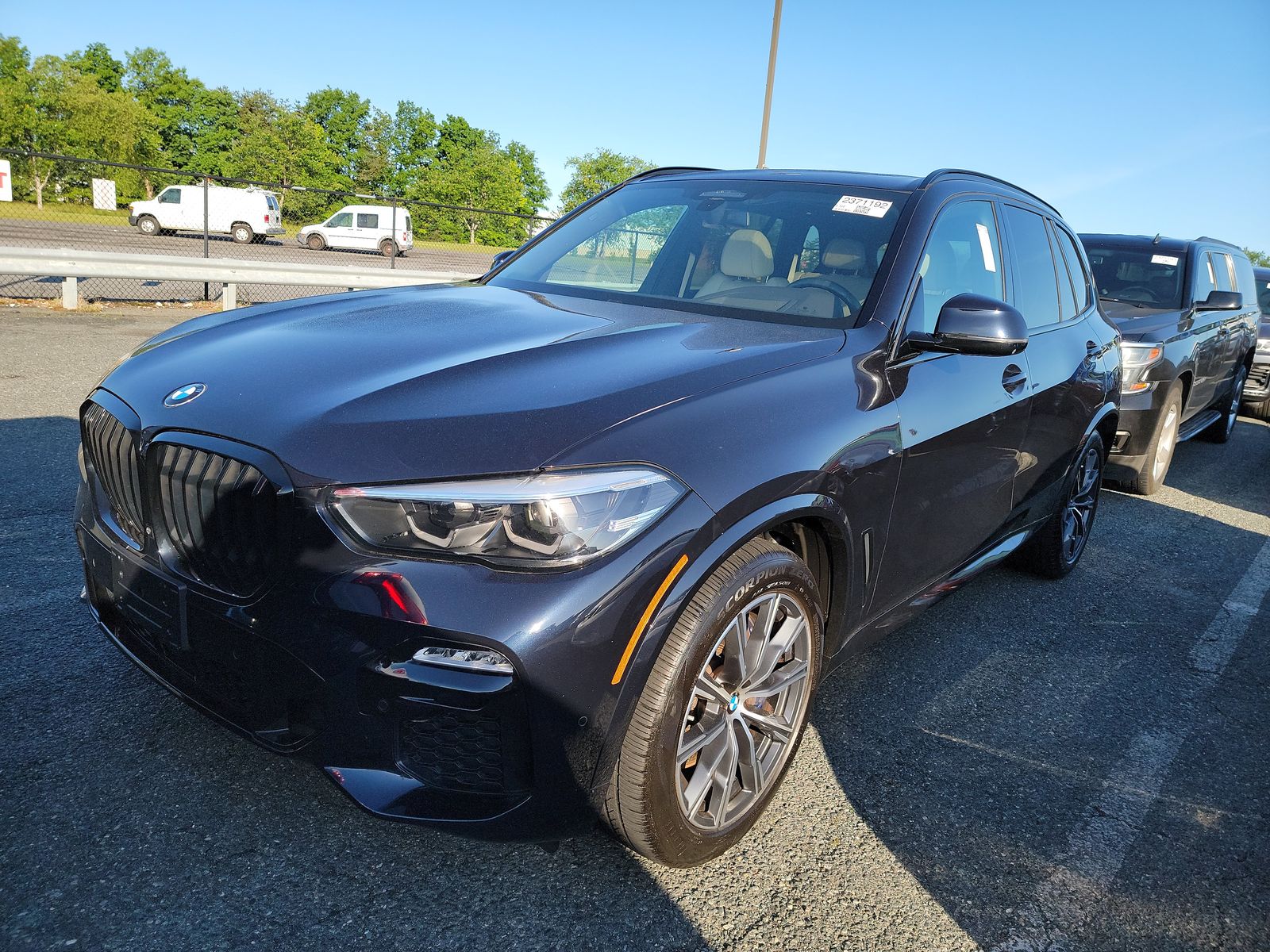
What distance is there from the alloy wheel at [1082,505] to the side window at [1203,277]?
3.74 m

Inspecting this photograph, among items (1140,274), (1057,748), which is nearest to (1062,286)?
(1057,748)

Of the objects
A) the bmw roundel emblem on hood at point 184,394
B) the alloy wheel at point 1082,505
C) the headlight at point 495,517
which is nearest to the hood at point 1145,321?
the alloy wheel at point 1082,505

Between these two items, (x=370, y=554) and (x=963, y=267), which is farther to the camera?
(x=963, y=267)

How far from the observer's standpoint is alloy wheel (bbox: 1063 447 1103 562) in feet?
15.4

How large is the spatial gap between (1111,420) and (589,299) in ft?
10.3

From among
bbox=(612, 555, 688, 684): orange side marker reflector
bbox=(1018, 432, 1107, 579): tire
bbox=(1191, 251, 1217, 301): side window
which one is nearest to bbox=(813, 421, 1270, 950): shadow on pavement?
bbox=(1018, 432, 1107, 579): tire

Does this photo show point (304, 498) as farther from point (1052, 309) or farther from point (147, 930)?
point (1052, 309)

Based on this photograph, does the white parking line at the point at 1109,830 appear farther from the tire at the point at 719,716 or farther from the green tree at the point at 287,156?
the green tree at the point at 287,156

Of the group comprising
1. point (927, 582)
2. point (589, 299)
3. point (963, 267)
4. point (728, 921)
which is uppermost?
point (963, 267)

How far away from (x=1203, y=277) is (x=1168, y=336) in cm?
169

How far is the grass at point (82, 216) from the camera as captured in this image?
67.1ft

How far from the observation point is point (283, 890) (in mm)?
2156

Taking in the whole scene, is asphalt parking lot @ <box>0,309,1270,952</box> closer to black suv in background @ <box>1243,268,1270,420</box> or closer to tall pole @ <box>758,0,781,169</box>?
black suv in background @ <box>1243,268,1270,420</box>

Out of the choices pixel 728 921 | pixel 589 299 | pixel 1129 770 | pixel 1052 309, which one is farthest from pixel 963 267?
A: pixel 728 921
